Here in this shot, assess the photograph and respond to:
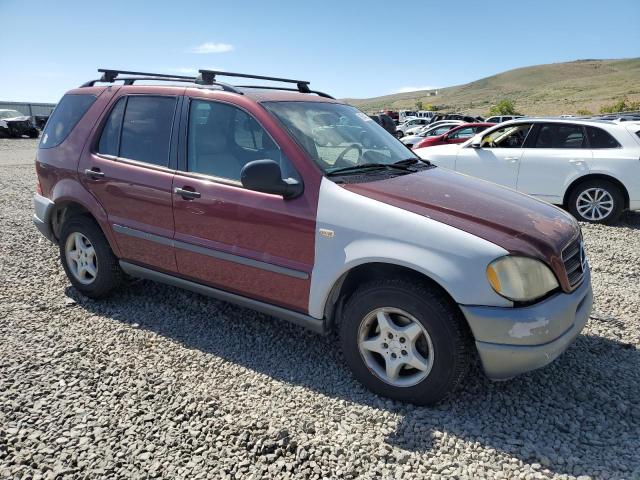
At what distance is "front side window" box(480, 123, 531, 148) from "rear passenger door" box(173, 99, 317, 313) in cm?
609

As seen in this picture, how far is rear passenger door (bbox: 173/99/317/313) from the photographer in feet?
10.2

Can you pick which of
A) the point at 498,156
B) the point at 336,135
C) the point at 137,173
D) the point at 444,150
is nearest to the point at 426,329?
the point at 336,135

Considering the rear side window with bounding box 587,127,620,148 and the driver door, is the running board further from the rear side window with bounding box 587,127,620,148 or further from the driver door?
the rear side window with bounding box 587,127,620,148

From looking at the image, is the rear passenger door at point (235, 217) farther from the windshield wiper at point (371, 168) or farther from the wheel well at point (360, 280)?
the windshield wiper at point (371, 168)

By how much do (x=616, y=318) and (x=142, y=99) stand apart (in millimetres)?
4257

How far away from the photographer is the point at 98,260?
4.20 metres

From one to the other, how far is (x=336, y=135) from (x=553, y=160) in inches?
213

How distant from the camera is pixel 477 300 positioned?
2.59 m

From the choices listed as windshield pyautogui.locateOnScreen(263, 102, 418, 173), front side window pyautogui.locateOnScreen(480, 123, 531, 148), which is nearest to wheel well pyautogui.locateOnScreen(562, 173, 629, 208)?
front side window pyautogui.locateOnScreen(480, 123, 531, 148)

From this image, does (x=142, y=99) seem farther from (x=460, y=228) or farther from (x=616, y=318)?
(x=616, y=318)

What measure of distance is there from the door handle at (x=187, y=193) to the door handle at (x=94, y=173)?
893 mm

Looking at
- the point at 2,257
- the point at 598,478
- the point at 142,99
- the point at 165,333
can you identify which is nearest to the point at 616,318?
the point at 598,478

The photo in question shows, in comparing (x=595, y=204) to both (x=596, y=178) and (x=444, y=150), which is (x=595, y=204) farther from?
(x=444, y=150)

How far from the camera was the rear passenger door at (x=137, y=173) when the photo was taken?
369cm
